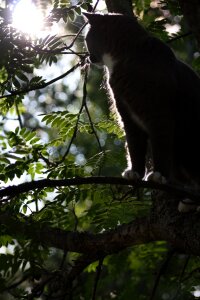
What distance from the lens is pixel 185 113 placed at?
480 cm

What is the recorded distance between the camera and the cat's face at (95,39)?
17.5 ft

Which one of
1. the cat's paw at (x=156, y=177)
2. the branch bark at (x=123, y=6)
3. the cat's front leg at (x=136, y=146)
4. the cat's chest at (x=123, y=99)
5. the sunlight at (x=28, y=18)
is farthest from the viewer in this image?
the branch bark at (x=123, y=6)

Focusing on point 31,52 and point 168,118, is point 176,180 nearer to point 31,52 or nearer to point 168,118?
point 168,118

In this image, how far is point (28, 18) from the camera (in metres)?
3.37

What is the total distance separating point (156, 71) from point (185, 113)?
1.33 feet

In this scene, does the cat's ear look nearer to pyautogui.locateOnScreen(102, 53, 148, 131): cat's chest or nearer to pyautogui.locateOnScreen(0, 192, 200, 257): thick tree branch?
pyautogui.locateOnScreen(102, 53, 148, 131): cat's chest

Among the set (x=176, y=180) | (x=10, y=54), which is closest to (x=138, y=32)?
(x=176, y=180)

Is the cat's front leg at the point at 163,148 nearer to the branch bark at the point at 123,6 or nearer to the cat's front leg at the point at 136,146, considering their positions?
the cat's front leg at the point at 136,146

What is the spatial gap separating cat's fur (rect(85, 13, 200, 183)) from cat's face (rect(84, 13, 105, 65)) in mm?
10

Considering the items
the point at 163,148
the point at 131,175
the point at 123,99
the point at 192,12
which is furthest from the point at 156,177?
the point at 192,12

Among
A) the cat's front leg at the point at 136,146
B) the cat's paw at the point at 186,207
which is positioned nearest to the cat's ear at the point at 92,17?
the cat's front leg at the point at 136,146

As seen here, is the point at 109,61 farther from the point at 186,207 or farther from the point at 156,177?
the point at 186,207

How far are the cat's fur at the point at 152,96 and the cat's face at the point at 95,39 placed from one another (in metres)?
0.01

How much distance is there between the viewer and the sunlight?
317cm
